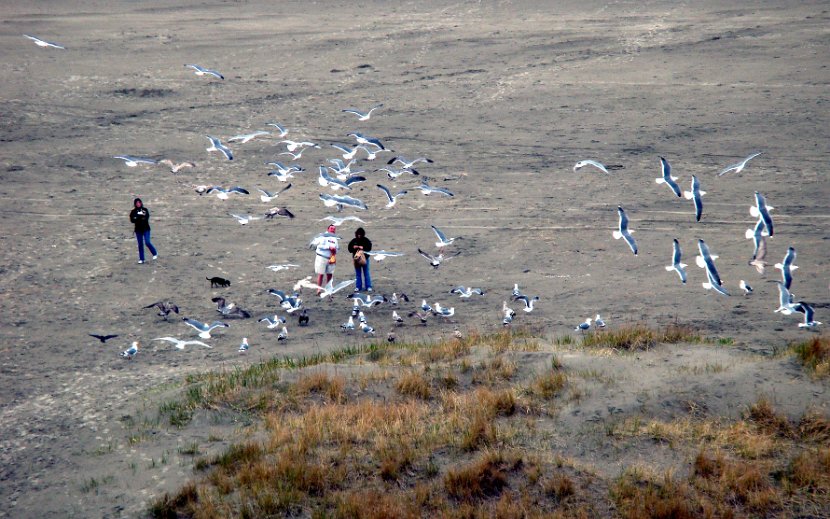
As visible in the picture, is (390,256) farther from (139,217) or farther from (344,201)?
(139,217)

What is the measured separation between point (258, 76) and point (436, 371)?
69.3ft

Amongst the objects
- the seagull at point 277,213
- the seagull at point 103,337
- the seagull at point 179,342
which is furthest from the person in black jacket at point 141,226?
the seagull at point 179,342

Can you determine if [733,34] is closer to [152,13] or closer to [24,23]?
[152,13]

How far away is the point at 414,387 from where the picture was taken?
41.8ft

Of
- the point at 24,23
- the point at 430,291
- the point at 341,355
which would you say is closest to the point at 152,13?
the point at 24,23

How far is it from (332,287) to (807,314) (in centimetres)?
877

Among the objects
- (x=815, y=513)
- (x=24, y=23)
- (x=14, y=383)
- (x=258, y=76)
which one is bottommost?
(x=815, y=513)

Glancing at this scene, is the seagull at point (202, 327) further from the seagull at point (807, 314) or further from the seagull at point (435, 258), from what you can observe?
the seagull at point (807, 314)

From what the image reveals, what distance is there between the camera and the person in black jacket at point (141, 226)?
1928 cm

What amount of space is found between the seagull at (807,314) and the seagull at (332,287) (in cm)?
813

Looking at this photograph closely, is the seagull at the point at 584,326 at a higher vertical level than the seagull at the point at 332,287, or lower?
lower

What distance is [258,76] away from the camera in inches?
1257

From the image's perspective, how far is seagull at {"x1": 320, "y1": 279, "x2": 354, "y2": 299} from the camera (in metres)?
17.7

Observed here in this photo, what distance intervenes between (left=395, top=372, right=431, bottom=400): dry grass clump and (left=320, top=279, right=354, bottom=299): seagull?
491 centimetres
